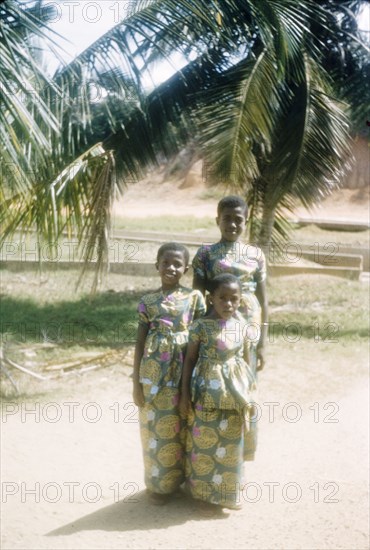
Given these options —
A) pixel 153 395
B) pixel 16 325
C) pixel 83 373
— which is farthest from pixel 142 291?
pixel 153 395

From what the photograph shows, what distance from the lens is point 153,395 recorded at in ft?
12.4

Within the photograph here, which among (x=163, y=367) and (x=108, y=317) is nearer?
(x=163, y=367)

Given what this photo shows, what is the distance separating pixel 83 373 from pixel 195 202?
2206 cm

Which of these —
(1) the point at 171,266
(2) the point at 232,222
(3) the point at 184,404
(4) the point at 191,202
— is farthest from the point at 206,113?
(4) the point at 191,202

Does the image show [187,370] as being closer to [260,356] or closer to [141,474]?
[260,356]

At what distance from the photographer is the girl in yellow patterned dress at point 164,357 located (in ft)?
12.3

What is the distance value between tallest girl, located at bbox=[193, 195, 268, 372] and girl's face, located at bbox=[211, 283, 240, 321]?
12.0 inches

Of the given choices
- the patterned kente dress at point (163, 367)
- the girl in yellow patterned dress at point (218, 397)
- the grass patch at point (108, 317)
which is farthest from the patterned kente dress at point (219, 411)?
the grass patch at point (108, 317)

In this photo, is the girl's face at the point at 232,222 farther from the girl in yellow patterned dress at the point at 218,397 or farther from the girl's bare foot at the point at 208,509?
the girl's bare foot at the point at 208,509

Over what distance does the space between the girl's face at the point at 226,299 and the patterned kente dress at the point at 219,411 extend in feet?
0.21

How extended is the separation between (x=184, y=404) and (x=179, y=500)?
25.0 inches

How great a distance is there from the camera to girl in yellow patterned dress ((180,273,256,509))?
3660 millimetres

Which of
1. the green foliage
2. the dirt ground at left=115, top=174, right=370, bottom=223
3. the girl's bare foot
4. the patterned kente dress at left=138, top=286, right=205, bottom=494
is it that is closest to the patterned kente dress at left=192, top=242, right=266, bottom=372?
the patterned kente dress at left=138, top=286, right=205, bottom=494

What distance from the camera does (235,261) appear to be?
4016 mm
